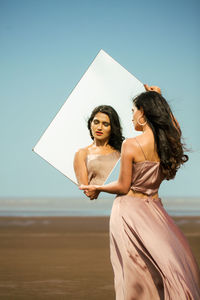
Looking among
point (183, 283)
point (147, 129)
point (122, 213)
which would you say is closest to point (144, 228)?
point (122, 213)

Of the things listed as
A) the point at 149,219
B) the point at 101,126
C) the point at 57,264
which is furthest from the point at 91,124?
the point at 57,264

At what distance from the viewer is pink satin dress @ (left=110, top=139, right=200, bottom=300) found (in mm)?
3430

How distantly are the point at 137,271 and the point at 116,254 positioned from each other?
8.4 inches

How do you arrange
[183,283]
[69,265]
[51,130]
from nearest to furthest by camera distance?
[183,283] < [51,130] < [69,265]

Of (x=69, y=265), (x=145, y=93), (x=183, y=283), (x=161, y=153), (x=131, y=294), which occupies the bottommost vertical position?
(x=69, y=265)

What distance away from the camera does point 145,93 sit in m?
3.72

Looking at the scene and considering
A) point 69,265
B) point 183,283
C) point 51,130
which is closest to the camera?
point 183,283

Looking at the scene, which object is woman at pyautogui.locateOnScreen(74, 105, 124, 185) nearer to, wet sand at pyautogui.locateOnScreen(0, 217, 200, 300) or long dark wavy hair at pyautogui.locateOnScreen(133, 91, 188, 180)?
long dark wavy hair at pyautogui.locateOnScreen(133, 91, 188, 180)

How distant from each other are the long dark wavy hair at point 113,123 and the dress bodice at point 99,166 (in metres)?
0.13

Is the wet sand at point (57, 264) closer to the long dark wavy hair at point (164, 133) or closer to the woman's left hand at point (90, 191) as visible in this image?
the woman's left hand at point (90, 191)

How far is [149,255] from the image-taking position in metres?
3.51

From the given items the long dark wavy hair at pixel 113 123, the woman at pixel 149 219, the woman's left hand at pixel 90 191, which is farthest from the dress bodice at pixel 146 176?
the long dark wavy hair at pixel 113 123

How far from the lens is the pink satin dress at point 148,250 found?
3430 mm

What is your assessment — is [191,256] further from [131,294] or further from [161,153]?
[161,153]
